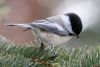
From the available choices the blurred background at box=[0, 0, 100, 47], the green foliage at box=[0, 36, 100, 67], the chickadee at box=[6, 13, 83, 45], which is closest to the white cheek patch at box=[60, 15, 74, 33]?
the chickadee at box=[6, 13, 83, 45]

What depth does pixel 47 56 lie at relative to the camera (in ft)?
4.41

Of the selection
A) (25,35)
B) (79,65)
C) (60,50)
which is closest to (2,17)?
(25,35)

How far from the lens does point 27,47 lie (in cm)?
138

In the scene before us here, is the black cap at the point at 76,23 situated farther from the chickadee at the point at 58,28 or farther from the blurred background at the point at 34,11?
the blurred background at the point at 34,11

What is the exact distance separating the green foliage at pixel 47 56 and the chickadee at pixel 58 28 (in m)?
0.21

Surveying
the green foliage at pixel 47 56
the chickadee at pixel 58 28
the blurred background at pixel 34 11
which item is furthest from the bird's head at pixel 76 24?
the blurred background at pixel 34 11

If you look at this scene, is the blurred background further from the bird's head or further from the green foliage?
the green foliage

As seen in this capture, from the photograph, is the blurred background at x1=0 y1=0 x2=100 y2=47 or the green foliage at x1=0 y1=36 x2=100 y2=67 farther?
the blurred background at x1=0 y1=0 x2=100 y2=47

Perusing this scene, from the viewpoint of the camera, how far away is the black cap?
66.6 inches

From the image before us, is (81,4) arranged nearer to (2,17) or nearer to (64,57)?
(2,17)

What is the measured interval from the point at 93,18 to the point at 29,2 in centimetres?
68

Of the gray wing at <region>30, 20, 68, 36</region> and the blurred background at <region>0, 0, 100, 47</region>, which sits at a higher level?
the blurred background at <region>0, 0, 100, 47</region>

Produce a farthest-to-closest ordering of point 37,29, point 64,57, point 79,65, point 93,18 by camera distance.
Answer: point 93,18, point 37,29, point 64,57, point 79,65

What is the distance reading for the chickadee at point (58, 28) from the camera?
1.67m
